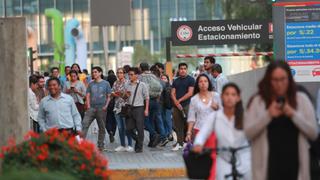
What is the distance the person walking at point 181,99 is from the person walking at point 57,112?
405cm

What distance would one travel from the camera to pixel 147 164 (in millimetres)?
13484

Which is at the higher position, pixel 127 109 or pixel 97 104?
pixel 97 104

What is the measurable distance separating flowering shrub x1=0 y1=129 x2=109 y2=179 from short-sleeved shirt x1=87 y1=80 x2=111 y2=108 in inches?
304

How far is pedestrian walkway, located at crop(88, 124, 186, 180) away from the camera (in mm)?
12617

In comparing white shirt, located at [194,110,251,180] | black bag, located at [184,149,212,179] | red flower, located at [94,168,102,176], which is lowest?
red flower, located at [94,168,102,176]

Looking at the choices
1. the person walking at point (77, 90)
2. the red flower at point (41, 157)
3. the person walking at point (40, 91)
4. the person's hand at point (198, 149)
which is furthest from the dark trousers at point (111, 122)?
the person's hand at point (198, 149)

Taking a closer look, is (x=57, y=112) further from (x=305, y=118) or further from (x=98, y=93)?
(x=305, y=118)

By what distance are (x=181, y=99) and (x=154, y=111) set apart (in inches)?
54.7

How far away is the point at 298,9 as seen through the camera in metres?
14.9

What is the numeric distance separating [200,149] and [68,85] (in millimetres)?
11288

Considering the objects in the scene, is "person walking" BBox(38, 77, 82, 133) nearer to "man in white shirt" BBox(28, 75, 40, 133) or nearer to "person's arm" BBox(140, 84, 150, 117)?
"man in white shirt" BBox(28, 75, 40, 133)

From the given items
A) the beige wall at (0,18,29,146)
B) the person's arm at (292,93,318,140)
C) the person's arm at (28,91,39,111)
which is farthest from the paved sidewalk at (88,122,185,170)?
the person's arm at (292,93,318,140)

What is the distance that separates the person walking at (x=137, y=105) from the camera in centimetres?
1552

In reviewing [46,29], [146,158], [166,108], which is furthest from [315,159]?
[46,29]
